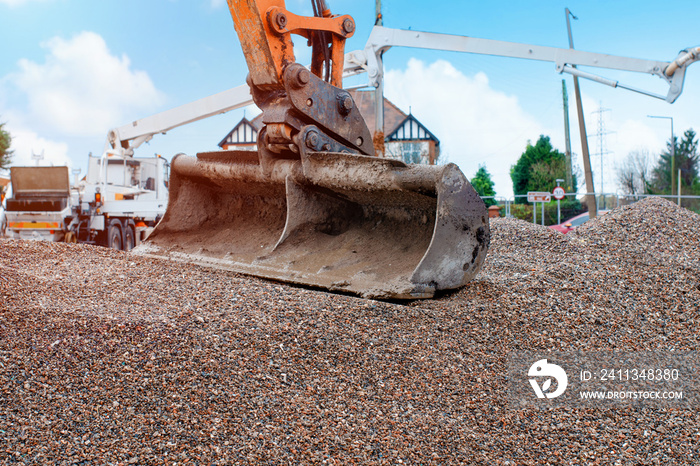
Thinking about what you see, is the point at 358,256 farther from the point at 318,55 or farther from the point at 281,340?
the point at 318,55

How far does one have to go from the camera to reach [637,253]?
18.7 feet

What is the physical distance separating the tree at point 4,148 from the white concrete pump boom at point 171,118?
64.7 feet

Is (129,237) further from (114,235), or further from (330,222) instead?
(330,222)

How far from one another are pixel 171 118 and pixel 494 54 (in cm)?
642

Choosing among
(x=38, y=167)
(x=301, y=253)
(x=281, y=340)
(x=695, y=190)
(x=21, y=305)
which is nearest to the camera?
(x=281, y=340)

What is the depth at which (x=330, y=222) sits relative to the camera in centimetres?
486

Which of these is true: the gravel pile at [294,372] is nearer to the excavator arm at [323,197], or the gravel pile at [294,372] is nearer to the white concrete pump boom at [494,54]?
the excavator arm at [323,197]

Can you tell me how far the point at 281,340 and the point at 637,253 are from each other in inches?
159

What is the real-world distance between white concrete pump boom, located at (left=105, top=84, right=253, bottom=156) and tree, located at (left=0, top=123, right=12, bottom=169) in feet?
64.7

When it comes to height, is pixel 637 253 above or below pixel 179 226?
below

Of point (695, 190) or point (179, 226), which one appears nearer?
point (179, 226)

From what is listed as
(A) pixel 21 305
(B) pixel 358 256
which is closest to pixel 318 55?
(B) pixel 358 256

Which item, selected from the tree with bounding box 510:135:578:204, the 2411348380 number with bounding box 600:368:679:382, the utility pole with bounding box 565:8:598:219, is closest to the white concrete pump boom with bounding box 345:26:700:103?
the utility pole with bounding box 565:8:598:219

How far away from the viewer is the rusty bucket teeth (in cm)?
385
